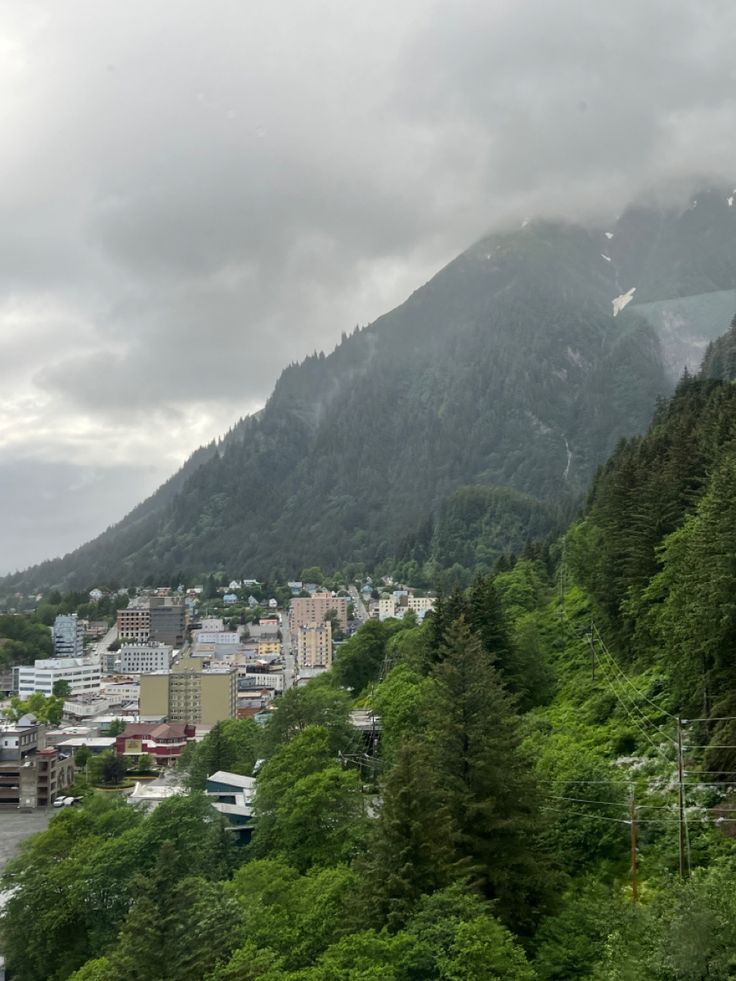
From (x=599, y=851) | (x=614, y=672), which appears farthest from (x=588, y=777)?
(x=614, y=672)

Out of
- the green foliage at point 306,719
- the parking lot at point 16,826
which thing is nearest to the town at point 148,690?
the parking lot at point 16,826

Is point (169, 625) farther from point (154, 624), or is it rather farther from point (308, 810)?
point (308, 810)

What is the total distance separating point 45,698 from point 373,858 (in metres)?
116

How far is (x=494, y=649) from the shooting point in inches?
1607

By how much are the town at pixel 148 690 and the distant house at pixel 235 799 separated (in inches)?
3.5

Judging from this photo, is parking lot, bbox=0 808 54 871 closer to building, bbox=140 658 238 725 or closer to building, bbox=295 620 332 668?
building, bbox=140 658 238 725

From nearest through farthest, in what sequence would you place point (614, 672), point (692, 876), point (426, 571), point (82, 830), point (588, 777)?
point (692, 876) < point (588, 777) < point (614, 672) < point (82, 830) < point (426, 571)

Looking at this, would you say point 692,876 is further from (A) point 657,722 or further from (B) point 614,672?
(B) point 614,672

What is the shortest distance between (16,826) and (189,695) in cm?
4480

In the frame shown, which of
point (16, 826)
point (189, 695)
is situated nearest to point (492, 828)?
point (16, 826)

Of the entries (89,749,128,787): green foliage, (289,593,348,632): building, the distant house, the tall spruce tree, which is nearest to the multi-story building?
(289,593,348,632): building

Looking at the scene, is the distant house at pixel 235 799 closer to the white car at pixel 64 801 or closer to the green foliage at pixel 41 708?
the white car at pixel 64 801

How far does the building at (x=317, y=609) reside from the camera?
184750 millimetres

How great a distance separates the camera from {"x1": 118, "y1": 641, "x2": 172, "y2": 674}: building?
16390 cm
